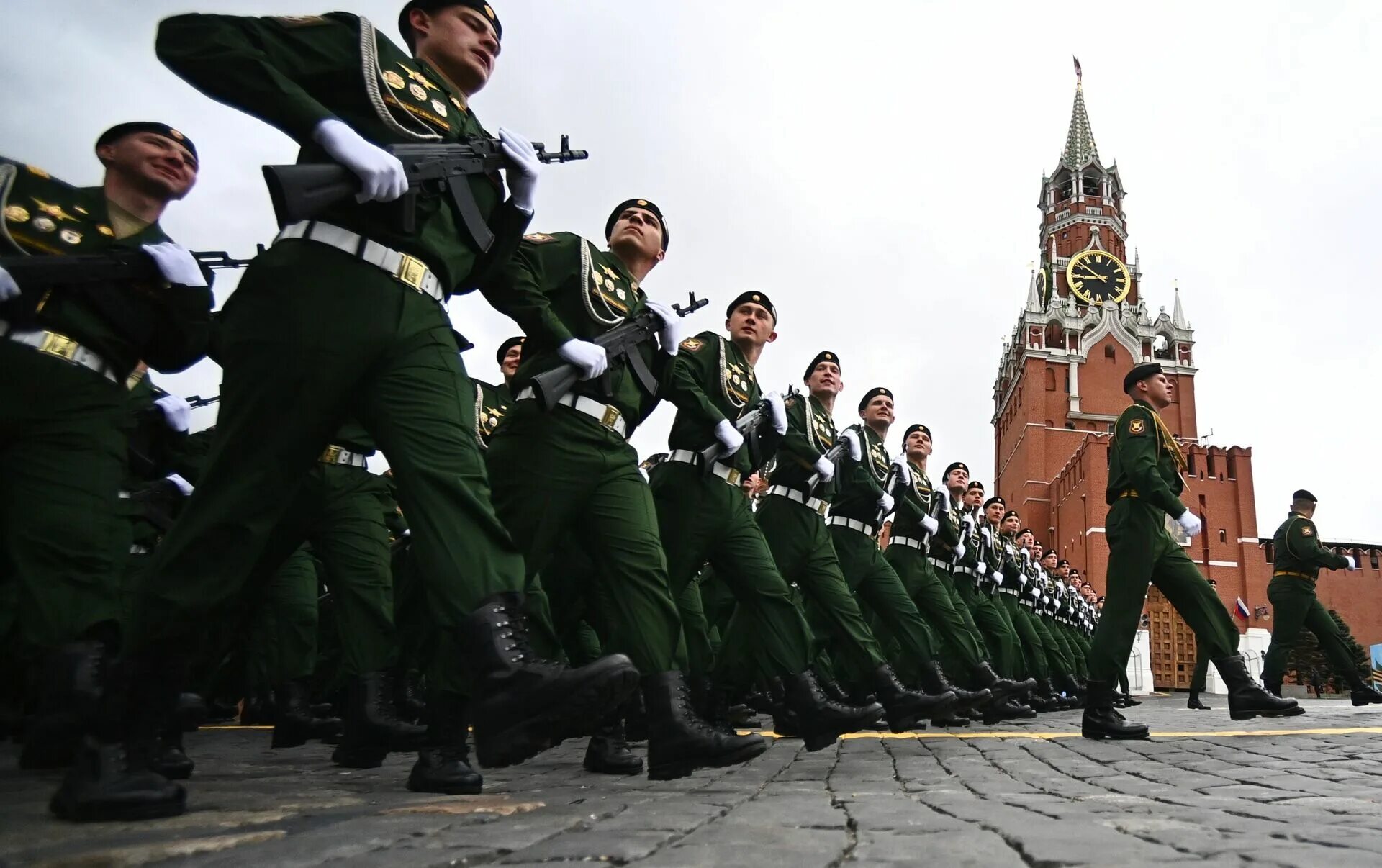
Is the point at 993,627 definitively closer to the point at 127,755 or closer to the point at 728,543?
the point at 728,543

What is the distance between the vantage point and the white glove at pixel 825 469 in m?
6.46

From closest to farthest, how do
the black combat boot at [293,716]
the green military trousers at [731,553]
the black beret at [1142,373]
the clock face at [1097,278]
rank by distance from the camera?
the green military trousers at [731,553] → the black combat boot at [293,716] → the black beret at [1142,373] → the clock face at [1097,278]

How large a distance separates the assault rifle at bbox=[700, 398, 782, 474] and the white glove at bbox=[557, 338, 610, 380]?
2.14 m

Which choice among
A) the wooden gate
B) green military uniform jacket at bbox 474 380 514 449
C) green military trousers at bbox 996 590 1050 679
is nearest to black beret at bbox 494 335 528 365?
green military uniform jacket at bbox 474 380 514 449

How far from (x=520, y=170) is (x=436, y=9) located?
2.20 feet

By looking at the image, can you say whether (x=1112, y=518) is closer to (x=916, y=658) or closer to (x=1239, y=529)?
(x=916, y=658)

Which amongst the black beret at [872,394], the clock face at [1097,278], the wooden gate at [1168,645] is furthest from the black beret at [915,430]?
the clock face at [1097,278]

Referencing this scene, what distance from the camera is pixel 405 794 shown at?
3320mm

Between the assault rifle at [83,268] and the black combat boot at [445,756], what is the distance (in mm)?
1676

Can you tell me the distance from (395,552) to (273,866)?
Result: 508 centimetres

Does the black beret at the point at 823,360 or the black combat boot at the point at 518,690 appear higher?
the black beret at the point at 823,360

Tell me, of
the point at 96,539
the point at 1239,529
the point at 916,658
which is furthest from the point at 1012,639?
the point at 1239,529

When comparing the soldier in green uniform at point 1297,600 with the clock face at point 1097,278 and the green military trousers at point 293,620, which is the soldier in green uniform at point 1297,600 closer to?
the green military trousers at point 293,620

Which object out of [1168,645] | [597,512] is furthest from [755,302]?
[1168,645]
